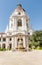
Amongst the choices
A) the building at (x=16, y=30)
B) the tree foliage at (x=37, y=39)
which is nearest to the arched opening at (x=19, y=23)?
the building at (x=16, y=30)

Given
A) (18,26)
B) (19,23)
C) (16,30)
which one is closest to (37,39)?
(16,30)

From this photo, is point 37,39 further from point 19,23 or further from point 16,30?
point 19,23

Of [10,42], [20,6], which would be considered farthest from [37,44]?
[20,6]

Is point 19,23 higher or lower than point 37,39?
higher

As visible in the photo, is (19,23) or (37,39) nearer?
(37,39)

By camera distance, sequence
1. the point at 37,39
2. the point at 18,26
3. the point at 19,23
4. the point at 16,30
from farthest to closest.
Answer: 1. the point at 19,23
2. the point at 18,26
3. the point at 16,30
4. the point at 37,39

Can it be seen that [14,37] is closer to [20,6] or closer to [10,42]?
[10,42]

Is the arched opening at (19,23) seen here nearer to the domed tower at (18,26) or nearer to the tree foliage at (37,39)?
the domed tower at (18,26)

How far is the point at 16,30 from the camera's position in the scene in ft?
236

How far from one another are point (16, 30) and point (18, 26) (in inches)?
108

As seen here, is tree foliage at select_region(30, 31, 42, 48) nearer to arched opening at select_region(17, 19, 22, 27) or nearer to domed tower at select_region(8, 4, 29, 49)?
domed tower at select_region(8, 4, 29, 49)

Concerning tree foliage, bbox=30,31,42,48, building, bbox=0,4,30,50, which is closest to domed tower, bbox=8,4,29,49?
building, bbox=0,4,30,50

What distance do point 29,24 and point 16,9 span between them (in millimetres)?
10271

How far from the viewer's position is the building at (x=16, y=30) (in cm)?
7025
